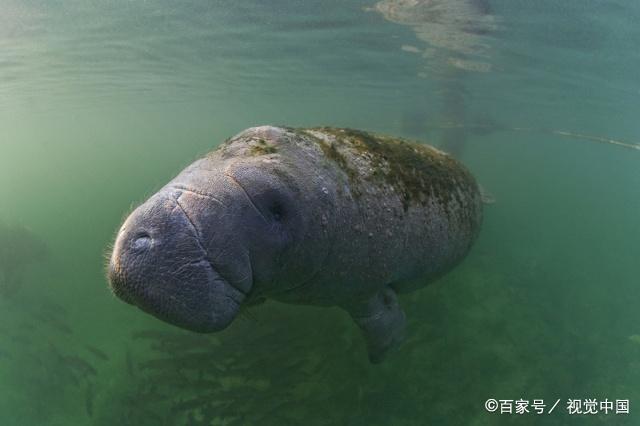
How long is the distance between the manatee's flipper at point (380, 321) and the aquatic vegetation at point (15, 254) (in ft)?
30.7

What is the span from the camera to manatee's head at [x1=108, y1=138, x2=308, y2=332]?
67.3 inches

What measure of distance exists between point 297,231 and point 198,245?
2.15ft

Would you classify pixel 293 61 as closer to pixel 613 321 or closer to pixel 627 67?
pixel 627 67

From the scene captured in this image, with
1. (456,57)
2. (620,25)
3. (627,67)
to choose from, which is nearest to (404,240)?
(620,25)

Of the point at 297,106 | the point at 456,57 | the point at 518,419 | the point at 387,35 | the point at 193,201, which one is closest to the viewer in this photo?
the point at 193,201

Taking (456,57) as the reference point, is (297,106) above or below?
below

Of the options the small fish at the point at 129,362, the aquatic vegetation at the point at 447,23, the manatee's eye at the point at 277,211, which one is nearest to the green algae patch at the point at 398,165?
the manatee's eye at the point at 277,211

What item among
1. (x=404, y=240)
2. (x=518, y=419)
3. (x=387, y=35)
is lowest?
(x=518, y=419)

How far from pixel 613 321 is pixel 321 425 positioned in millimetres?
6672

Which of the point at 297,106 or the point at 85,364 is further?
the point at 297,106

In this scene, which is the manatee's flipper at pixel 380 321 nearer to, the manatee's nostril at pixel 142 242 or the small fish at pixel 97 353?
the manatee's nostril at pixel 142 242

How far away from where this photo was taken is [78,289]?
9055 mm

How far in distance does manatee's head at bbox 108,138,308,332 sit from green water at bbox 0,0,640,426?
48 centimetres
